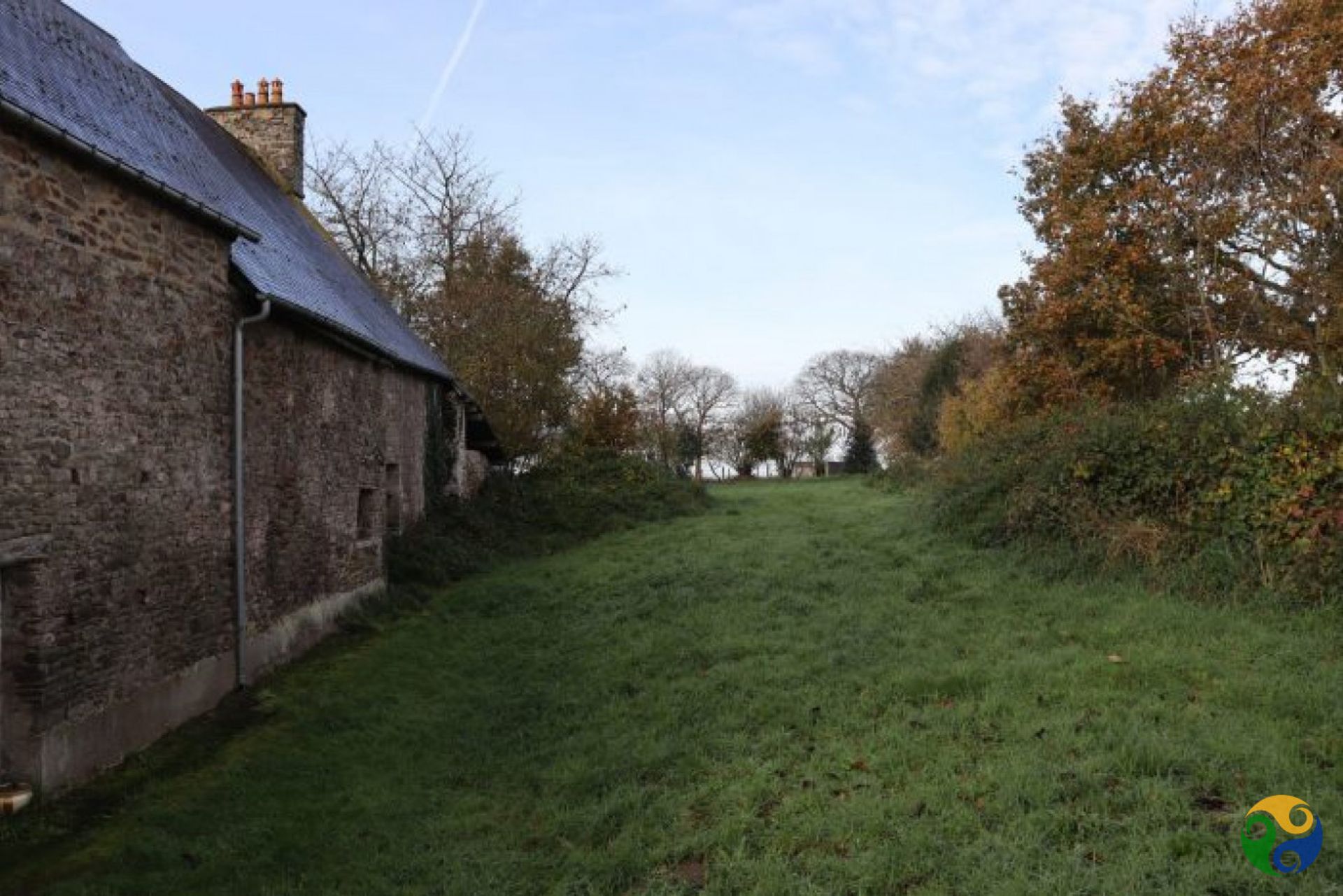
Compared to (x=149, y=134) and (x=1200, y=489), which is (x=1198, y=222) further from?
(x=149, y=134)

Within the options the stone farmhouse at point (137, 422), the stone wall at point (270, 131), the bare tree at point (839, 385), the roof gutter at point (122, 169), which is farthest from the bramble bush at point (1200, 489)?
the bare tree at point (839, 385)

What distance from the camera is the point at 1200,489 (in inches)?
373

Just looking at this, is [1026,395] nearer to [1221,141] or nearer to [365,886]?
[1221,141]

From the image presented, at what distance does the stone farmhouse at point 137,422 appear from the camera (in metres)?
5.96

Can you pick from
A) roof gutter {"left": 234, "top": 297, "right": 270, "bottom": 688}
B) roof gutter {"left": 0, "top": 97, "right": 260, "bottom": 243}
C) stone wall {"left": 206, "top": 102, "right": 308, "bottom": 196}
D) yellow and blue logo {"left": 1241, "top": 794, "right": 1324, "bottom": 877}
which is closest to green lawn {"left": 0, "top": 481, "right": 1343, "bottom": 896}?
yellow and blue logo {"left": 1241, "top": 794, "right": 1324, "bottom": 877}

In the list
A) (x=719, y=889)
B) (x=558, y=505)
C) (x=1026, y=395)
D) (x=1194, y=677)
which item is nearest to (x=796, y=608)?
(x=1194, y=677)

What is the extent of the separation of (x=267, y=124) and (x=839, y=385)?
144ft

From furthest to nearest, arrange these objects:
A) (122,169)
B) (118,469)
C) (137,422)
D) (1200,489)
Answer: (1200,489)
(137,422)
(118,469)
(122,169)

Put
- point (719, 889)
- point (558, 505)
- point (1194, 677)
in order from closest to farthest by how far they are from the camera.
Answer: point (719, 889) < point (1194, 677) < point (558, 505)

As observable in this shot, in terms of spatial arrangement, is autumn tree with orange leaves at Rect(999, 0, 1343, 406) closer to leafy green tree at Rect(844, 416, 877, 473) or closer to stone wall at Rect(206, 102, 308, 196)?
stone wall at Rect(206, 102, 308, 196)

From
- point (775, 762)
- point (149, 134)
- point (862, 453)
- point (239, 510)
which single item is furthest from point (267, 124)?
point (862, 453)

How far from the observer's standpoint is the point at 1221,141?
12.1 m

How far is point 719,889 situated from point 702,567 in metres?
8.73

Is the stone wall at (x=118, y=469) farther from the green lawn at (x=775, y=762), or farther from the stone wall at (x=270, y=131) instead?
the stone wall at (x=270, y=131)
